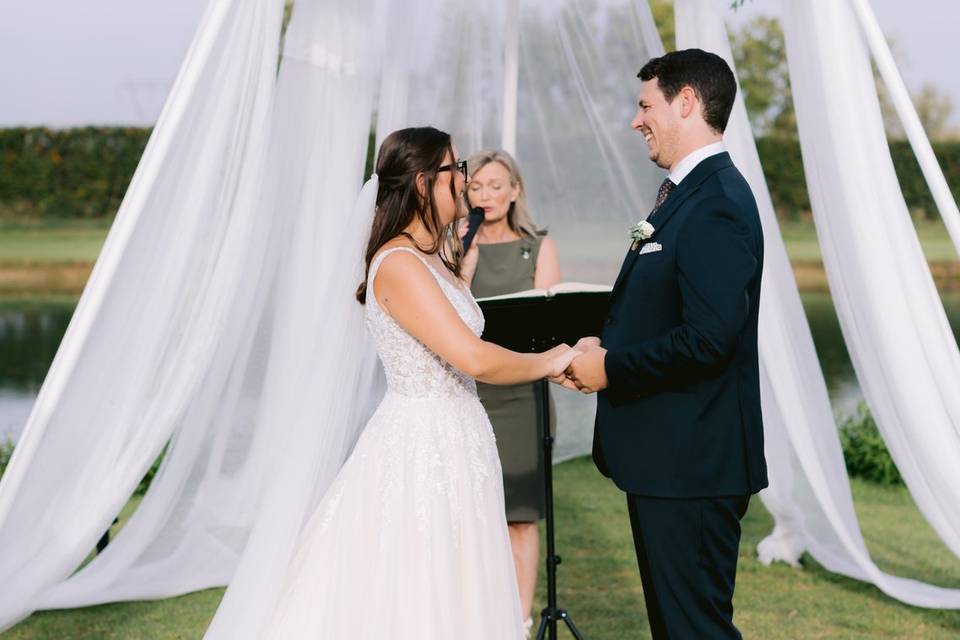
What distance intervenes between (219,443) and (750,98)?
23.9 m

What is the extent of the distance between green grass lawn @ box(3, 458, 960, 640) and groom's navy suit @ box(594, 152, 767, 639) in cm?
170

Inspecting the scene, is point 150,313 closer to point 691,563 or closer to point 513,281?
point 513,281

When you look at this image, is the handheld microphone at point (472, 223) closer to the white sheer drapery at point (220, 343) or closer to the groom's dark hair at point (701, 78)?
the white sheer drapery at point (220, 343)

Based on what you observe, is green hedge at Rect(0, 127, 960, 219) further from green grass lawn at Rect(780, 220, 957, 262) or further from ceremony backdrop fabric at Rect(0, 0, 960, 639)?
ceremony backdrop fabric at Rect(0, 0, 960, 639)

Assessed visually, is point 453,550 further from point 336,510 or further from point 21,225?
point 21,225

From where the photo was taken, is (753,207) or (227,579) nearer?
(753,207)

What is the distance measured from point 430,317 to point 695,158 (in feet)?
2.66

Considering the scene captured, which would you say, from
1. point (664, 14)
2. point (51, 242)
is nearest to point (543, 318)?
point (664, 14)

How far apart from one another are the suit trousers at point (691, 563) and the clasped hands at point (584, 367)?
0.35 meters

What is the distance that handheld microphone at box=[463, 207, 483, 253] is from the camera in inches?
182

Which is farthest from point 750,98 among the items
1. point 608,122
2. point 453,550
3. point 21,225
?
point 453,550

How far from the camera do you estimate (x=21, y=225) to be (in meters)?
23.6

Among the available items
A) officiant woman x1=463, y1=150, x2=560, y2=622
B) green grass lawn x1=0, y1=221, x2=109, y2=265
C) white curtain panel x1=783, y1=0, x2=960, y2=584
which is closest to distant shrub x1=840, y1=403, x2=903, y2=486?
white curtain panel x1=783, y1=0, x2=960, y2=584

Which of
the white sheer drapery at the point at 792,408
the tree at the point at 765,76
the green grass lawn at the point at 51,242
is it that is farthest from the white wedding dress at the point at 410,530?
the tree at the point at 765,76
